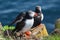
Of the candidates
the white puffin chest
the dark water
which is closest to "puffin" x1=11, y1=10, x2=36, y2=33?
the white puffin chest

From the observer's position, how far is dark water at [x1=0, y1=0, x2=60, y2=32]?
20.6 metres

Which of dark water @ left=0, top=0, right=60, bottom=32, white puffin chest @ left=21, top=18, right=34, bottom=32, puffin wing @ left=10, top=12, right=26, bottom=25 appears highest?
puffin wing @ left=10, top=12, right=26, bottom=25

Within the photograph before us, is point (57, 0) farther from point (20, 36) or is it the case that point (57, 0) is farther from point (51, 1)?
point (20, 36)

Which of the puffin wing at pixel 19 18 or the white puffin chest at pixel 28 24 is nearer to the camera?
the puffin wing at pixel 19 18

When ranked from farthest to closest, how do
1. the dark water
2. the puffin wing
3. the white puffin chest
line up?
the dark water
the white puffin chest
the puffin wing

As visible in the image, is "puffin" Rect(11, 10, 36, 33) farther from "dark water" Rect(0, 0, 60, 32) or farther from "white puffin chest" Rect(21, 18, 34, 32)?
"dark water" Rect(0, 0, 60, 32)

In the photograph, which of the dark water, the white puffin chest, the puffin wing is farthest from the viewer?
the dark water

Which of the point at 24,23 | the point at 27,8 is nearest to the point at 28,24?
the point at 24,23

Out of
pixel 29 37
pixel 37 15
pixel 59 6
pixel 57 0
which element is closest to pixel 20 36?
pixel 29 37

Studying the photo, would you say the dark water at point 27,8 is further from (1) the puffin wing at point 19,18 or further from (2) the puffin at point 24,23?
(1) the puffin wing at point 19,18

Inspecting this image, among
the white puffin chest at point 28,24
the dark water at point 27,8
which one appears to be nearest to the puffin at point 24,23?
the white puffin chest at point 28,24

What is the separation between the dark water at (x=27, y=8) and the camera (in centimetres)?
2064

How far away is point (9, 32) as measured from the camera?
Result: 10.8m

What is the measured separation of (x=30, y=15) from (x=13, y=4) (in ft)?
38.6
